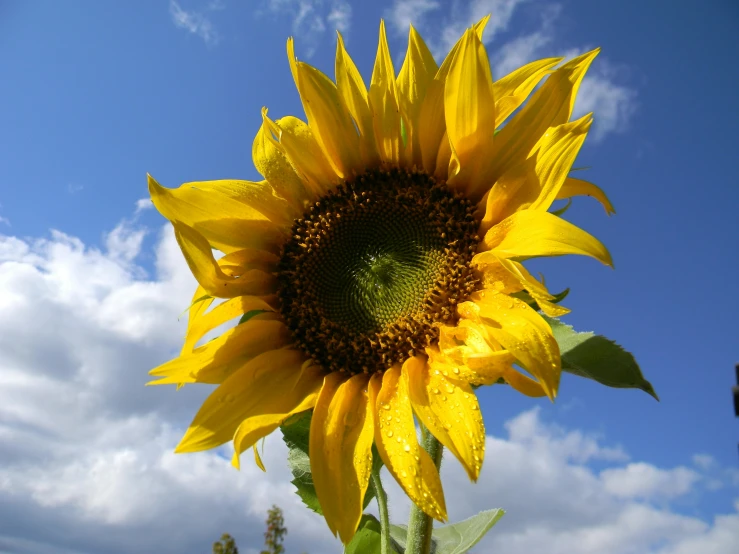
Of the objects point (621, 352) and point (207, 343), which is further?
point (207, 343)

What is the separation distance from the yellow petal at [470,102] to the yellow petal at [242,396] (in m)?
1.05

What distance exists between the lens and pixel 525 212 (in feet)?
6.99

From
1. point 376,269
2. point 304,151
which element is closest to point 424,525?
point 376,269

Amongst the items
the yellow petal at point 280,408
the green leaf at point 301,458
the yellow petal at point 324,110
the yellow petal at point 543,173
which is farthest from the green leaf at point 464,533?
the yellow petal at point 324,110

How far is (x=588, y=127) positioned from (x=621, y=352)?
0.78 meters

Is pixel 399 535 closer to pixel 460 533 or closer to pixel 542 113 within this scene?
pixel 460 533

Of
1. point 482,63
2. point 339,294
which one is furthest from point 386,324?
point 482,63

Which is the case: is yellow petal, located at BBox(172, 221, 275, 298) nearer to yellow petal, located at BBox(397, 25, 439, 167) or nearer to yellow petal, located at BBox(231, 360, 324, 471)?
yellow petal, located at BBox(231, 360, 324, 471)

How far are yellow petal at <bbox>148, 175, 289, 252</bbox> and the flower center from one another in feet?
0.43

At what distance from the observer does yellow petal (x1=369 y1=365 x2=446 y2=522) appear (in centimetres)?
182

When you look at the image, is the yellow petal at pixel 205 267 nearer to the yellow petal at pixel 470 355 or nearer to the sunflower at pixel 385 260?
the sunflower at pixel 385 260


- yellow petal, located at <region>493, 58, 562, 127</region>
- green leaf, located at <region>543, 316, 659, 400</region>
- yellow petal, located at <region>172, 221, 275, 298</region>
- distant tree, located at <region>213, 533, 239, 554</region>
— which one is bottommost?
green leaf, located at <region>543, 316, 659, 400</region>

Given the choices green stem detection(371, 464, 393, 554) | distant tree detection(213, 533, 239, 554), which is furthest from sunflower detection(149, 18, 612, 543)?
distant tree detection(213, 533, 239, 554)

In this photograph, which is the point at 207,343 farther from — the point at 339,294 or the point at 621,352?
the point at 621,352
